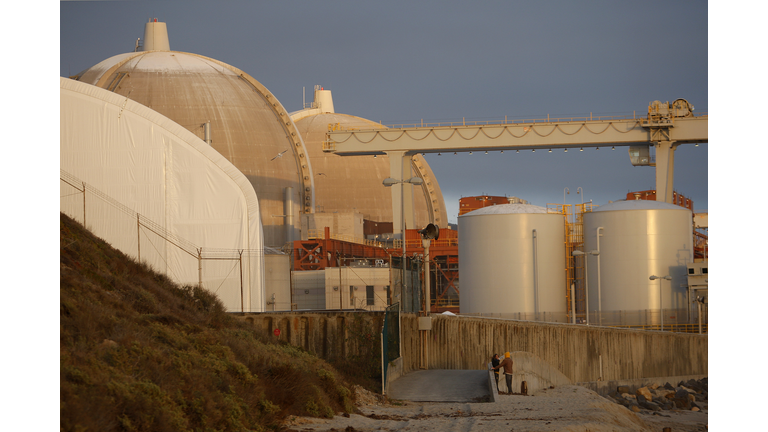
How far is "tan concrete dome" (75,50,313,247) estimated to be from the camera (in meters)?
57.9

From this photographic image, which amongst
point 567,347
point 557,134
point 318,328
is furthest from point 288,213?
point 318,328

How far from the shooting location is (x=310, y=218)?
60.5 metres

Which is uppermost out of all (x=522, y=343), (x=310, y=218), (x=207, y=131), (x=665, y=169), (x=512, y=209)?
(x=207, y=131)

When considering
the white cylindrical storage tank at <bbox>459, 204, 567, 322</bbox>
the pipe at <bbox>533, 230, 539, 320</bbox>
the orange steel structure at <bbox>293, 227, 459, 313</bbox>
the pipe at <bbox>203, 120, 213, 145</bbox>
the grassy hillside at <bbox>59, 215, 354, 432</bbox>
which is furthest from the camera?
the orange steel structure at <bbox>293, 227, 459, 313</bbox>

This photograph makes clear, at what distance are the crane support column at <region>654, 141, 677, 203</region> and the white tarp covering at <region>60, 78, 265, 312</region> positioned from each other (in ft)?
94.4

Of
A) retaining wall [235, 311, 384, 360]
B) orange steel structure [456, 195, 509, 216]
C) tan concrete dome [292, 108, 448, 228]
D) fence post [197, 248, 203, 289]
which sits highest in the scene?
tan concrete dome [292, 108, 448, 228]

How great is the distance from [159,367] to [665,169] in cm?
4281

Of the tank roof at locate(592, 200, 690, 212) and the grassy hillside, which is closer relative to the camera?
the grassy hillside

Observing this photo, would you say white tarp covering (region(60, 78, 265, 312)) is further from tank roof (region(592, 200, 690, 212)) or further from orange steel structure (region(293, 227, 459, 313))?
orange steel structure (region(293, 227, 459, 313))

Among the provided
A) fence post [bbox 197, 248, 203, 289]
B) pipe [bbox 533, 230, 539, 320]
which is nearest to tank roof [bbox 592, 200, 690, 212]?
pipe [bbox 533, 230, 539, 320]

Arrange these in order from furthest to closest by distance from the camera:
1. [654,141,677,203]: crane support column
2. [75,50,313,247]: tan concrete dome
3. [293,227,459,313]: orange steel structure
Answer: [75,50,313,247]: tan concrete dome, [293,227,459,313]: orange steel structure, [654,141,677,203]: crane support column

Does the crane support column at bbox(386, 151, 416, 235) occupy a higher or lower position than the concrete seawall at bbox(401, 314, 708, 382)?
higher

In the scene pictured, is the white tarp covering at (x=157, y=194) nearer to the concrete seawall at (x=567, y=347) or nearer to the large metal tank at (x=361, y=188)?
the concrete seawall at (x=567, y=347)

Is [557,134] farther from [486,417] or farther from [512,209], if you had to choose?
[486,417]
